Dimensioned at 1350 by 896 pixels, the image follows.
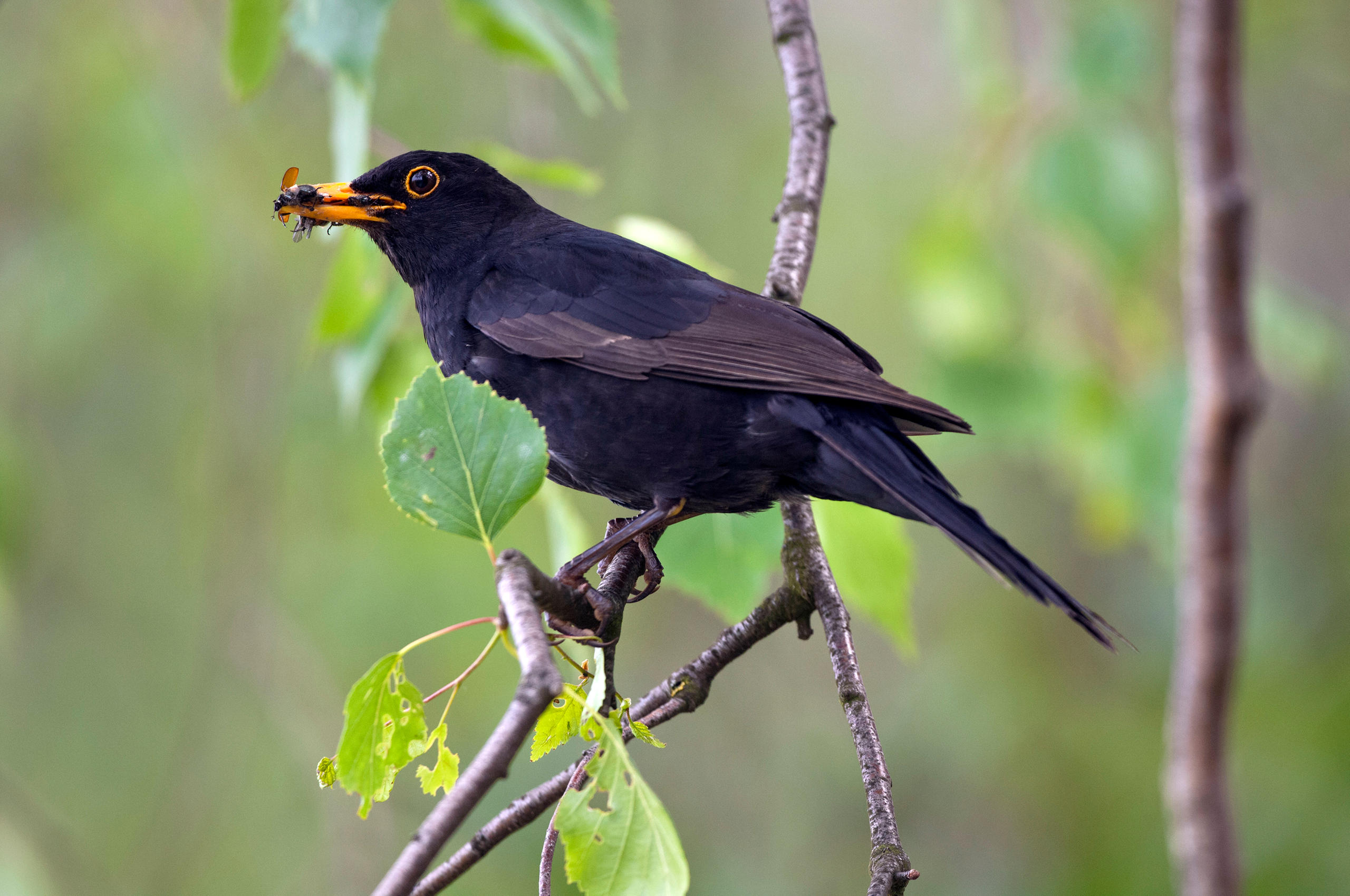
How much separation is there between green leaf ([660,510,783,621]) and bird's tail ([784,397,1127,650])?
244 millimetres

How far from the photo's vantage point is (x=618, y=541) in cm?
255

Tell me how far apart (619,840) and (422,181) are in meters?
2.28

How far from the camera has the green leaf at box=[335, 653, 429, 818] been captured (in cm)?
162

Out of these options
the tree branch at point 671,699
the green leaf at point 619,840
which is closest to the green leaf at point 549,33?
the tree branch at point 671,699

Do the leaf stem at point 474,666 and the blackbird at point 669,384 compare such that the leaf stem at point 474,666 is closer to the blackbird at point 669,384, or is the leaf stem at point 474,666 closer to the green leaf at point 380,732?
the green leaf at point 380,732

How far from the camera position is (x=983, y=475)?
8656mm

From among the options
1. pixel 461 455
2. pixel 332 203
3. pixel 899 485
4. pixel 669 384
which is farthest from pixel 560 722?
pixel 332 203

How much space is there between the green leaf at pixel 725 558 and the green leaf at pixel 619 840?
1160 millimetres

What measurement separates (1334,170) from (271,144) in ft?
21.5

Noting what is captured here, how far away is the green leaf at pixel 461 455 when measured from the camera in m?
1.75

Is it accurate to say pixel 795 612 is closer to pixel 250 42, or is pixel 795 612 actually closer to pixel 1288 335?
pixel 250 42

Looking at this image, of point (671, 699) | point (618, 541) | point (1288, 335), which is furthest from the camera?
→ point (1288, 335)

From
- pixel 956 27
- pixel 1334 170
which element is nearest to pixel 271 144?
pixel 956 27

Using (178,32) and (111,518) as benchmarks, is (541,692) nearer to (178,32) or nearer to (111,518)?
(178,32)
